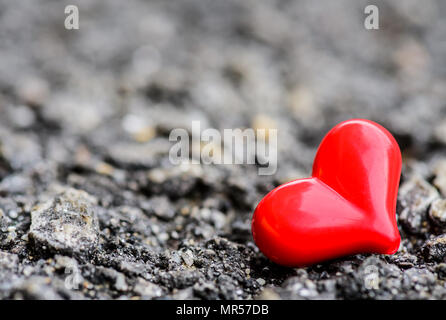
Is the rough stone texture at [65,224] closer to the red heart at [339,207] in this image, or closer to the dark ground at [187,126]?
the dark ground at [187,126]

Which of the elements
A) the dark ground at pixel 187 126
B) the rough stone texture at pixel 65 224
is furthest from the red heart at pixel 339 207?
the rough stone texture at pixel 65 224

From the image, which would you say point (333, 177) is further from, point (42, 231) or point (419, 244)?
point (42, 231)

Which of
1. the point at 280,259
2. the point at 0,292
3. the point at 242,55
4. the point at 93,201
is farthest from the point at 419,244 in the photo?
the point at 242,55

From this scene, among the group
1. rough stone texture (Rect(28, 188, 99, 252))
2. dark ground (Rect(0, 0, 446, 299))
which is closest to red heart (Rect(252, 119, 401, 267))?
dark ground (Rect(0, 0, 446, 299))

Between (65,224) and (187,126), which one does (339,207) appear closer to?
(65,224)

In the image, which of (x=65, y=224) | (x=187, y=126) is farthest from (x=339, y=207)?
(x=187, y=126)

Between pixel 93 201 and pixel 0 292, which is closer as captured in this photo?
pixel 0 292

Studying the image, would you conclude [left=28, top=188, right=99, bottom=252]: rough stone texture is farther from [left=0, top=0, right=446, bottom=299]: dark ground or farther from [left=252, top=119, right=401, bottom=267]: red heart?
[left=252, top=119, right=401, bottom=267]: red heart

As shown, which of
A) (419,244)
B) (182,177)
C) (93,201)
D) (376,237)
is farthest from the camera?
(182,177)
